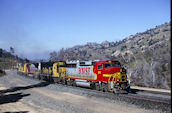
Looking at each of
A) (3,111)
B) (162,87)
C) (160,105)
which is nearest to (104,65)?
(160,105)

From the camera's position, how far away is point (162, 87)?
26.4 meters

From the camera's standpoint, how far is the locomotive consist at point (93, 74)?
1741 centimetres

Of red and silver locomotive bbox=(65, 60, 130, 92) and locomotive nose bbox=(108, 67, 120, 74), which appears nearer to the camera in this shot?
red and silver locomotive bbox=(65, 60, 130, 92)

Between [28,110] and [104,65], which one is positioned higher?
[104,65]

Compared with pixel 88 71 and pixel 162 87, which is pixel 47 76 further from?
pixel 162 87

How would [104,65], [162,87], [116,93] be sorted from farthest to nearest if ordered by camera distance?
[162,87] < [104,65] < [116,93]

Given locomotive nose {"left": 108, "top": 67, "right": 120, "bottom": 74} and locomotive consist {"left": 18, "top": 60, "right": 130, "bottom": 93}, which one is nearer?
locomotive consist {"left": 18, "top": 60, "right": 130, "bottom": 93}

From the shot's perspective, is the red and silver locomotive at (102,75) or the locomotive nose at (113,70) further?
the locomotive nose at (113,70)

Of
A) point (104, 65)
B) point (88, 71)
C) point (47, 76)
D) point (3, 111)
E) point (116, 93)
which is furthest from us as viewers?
point (47, 76)

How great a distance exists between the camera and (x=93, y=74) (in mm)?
19922

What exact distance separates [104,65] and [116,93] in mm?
3093

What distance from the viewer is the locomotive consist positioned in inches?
685

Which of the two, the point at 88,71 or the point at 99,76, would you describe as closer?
the point at 99,76

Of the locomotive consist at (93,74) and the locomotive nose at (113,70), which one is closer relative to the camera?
the locomotive consist at (93,74)
